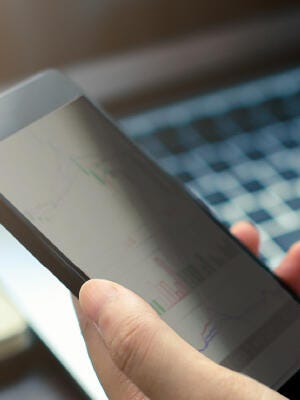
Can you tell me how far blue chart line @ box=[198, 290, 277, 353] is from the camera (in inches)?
14.2

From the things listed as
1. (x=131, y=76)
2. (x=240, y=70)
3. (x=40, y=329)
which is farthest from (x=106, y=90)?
(x=40, y=329)

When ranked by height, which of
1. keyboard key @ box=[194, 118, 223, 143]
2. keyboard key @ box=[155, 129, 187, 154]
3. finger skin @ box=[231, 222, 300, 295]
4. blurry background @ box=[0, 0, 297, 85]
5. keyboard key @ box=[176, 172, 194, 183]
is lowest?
finger skin @ box=[231, 222, 300, 295]

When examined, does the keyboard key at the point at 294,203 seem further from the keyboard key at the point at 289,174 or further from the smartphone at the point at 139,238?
the smartphone at the point at 139,238

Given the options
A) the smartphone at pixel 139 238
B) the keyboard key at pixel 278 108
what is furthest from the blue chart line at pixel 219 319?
the keyboard key at pixel 278 108

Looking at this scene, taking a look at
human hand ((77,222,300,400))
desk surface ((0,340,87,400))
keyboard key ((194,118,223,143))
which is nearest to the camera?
human hand ((77,222,300,400))

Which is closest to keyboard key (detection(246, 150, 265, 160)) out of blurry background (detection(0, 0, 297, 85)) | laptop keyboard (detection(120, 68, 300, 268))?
laptop keyboard (detection(120, 68, 300, 268))

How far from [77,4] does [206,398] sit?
17.3 inches

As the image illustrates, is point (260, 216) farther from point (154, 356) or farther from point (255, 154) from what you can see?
point (154, 356)

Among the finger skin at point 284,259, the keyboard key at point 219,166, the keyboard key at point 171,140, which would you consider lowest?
the finger skin at point 284,259

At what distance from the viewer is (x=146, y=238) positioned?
0.37 metres

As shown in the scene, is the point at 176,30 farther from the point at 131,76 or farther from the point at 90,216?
the point at 90,216

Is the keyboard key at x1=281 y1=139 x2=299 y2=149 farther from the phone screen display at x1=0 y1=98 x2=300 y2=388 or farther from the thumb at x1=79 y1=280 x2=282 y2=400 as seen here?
the thumb at x1=79 y1=280 x2=282 y2=400

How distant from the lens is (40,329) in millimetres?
445

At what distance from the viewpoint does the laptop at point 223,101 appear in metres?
0.59
